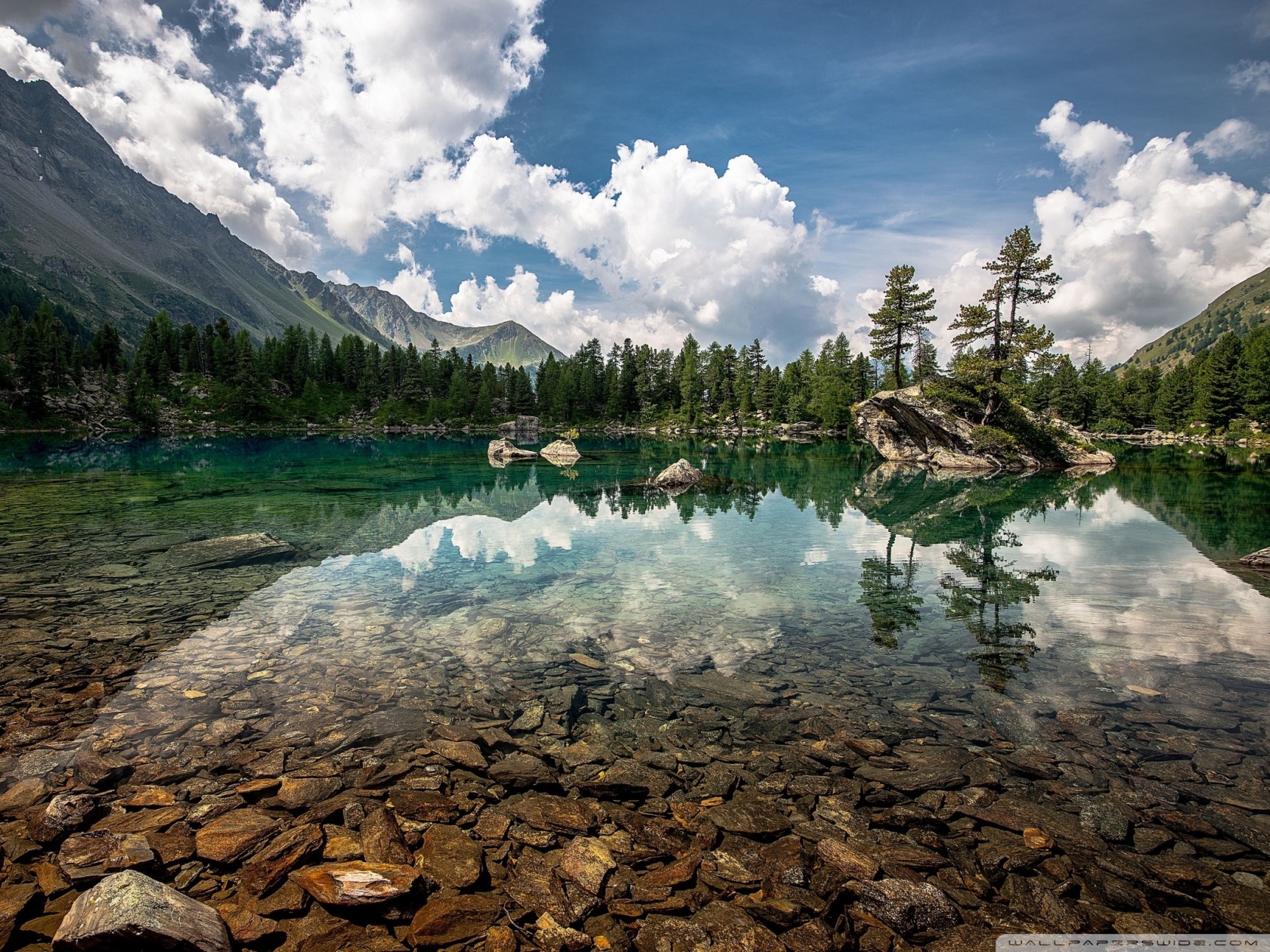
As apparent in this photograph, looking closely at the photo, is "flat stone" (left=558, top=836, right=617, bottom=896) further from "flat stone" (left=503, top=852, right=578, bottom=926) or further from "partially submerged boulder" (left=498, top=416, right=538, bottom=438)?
"partially submerged boulder" (left=498, top=416, right=538, bottom=438)

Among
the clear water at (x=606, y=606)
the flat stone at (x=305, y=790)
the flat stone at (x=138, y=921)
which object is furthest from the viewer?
the clear water at (x=606, y=606)

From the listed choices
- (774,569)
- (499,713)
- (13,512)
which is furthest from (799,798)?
(13,512)

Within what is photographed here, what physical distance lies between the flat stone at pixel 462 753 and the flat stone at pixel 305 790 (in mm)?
1418

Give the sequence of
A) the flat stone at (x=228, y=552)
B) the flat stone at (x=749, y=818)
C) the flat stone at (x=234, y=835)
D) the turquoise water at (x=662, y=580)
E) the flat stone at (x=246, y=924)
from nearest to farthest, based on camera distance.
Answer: the flat stone at (x=246, y=924) → the flat stone at (x=234, y=835) → the flat stone at (x=749, y=818) → the turquoise water at (x=662, y=580) → the flat stone at (x=228, y=552)

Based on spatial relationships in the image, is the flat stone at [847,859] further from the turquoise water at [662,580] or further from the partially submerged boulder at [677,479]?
the partially submerged boulder at [677,479]

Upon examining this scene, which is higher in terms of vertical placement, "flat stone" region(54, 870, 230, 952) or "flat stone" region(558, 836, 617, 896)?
"flat stone" region(54, 870, 230, 952)

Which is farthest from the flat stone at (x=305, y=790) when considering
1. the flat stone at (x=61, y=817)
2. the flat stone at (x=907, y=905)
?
the flat stone at (x=907, y=905)

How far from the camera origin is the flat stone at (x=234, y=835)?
6.13m

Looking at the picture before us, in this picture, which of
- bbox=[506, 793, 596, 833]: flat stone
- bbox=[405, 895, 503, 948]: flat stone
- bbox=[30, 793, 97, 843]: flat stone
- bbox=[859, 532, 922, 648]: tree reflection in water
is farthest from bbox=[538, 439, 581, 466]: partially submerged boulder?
bbox=[405, 895, 503, 948]: flat stone

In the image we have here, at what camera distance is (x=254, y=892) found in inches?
220

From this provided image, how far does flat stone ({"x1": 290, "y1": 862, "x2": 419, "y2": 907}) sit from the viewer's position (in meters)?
5.42

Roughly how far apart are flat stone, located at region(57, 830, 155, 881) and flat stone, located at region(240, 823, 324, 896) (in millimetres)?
1148

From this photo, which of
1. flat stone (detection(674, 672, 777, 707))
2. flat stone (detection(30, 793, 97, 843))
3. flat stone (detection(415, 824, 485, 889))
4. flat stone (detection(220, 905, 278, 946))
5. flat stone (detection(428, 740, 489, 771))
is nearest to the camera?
flat stone (detection(220, 905, 278, 946))

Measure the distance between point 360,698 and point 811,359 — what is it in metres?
162
